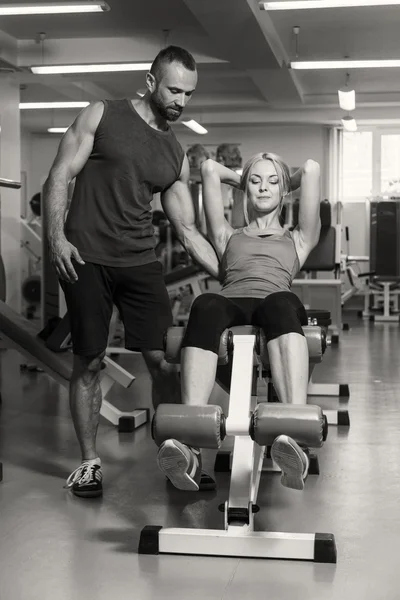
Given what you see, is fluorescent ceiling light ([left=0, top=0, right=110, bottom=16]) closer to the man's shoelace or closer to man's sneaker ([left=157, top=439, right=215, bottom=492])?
the man's shoelace

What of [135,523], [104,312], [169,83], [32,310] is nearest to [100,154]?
[169,83]

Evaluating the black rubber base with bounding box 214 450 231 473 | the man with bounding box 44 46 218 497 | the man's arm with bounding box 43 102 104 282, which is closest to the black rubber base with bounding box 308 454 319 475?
the black rubber base with bounding box 214 450 231 473

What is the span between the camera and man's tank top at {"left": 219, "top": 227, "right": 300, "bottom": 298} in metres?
2.42

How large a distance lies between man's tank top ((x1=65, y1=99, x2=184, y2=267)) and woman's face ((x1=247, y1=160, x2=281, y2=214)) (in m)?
0.29

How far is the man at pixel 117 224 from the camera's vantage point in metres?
2.38

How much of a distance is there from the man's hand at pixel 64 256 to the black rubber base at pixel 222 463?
0.85m

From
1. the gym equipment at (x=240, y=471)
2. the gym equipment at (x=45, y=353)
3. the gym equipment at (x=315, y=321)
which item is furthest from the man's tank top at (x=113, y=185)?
the gym equipment at (x=45, y=353)

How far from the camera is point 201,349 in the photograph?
2111 millimetres

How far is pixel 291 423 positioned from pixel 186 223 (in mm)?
863

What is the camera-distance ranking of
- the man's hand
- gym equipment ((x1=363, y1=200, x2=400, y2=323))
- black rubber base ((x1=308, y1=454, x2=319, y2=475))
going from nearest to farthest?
the man's hand < black rubber base ((x1=308, y1=454, x2=319, y2=475)) < gym equipment ((x1=363, y1=200, x2=400, y2=323))

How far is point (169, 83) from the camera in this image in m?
2.37

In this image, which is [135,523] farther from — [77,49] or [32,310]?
[32,310]

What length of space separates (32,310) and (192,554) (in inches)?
311

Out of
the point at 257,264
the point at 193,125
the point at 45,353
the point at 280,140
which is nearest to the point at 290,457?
the point at 257,264
